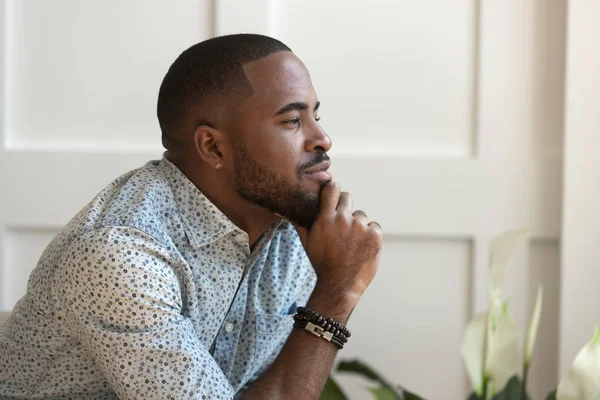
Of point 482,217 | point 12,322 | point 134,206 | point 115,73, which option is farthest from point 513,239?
point 115,73

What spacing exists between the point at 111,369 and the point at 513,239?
0.52 m

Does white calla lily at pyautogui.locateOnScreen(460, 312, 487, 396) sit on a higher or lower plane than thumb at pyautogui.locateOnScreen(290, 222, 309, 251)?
lower

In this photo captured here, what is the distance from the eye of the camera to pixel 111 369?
997 mm

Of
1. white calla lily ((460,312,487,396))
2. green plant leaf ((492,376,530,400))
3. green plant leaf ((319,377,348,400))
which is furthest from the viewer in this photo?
green plant leaf ((319,377,348,400))

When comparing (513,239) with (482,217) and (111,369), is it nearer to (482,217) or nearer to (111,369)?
(111,369)

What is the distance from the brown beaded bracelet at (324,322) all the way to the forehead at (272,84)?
0.95 ft

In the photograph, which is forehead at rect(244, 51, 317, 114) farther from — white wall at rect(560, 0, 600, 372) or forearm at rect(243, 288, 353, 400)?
white wall at rect(560, 0, 600, 372)

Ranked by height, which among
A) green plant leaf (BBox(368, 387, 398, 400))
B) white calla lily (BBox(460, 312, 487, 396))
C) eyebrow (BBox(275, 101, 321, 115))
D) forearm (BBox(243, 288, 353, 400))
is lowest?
green plant leaf (BBox(368, 387, 398, 400))

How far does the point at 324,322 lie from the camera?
112 cm

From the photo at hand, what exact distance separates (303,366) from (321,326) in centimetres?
6

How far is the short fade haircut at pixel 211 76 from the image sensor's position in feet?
3.86

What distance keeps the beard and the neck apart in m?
0.02

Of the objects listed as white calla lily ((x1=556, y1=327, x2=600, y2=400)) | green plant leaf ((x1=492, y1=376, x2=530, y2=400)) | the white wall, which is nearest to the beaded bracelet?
green plant leaf ((x1=492, y1=376, x2=530, y2=400))

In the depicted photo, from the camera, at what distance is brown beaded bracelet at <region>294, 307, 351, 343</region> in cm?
112
